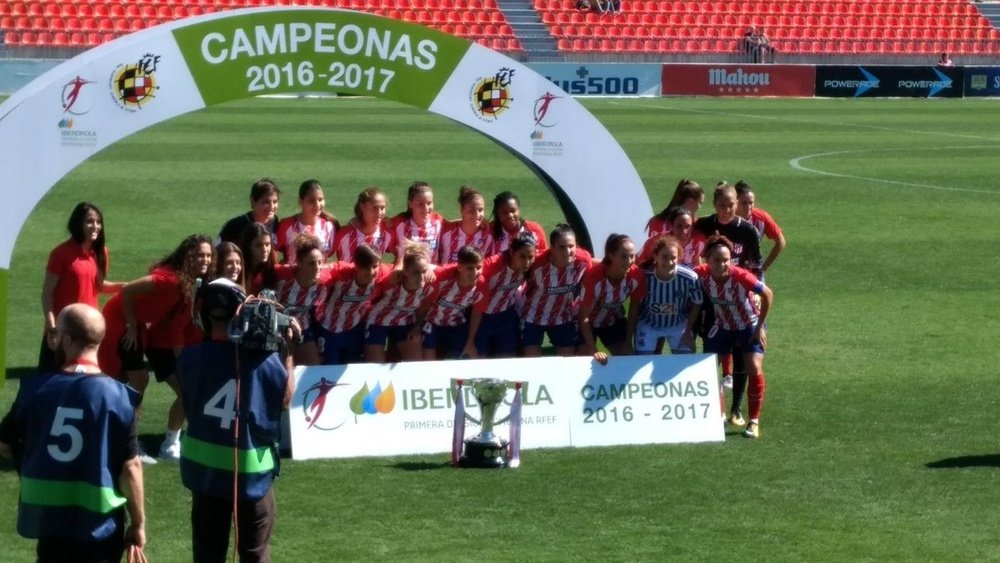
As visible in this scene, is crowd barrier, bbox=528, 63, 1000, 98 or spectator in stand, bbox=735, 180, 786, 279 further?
crowd barrier, bbox=528, 63, 1000, 98

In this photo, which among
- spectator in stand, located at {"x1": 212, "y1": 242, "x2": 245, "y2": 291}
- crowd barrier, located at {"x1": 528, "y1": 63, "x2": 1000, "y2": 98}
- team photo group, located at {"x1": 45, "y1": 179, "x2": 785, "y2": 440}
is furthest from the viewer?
crowd barrier, located at {"x1": 528, "y1": 63, "x2": 1000, "y2": 98}

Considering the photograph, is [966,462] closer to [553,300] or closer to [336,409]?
[553,300]

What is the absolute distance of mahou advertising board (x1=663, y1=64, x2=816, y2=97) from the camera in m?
41.7

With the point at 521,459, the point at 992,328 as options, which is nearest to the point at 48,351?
the point at 521,459

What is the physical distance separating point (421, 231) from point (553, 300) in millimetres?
1459

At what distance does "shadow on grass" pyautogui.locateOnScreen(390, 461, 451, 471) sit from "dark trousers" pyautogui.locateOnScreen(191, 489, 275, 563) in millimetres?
3208

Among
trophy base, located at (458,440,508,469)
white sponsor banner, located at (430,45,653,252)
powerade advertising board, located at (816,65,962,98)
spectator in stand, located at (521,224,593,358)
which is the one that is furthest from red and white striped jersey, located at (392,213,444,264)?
powerade advertising board, located at (816,65,962,98)

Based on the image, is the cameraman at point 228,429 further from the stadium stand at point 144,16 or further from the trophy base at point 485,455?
the stadium stand at point 144,16

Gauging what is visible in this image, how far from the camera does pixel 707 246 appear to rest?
10.6m

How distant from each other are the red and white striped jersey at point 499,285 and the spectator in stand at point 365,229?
1012 millimetres

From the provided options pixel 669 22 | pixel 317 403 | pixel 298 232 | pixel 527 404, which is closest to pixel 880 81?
pixel 669 22

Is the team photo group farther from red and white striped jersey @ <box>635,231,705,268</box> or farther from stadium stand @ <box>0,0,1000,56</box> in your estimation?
stadium stand @ <box>0,0,1000,56</box>

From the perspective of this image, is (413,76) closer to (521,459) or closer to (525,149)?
(525,149)

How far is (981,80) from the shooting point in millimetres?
43562
